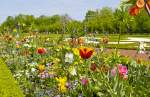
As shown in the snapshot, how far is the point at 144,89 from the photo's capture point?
429cm

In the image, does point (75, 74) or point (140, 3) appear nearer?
point (140, 3)

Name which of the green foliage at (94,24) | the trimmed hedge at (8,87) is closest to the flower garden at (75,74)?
the trimmed hedge at (8,87)

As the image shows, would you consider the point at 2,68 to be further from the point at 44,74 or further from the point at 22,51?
the point at 44,74

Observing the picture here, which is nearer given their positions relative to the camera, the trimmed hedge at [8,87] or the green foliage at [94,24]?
the green foliage at [94,24]

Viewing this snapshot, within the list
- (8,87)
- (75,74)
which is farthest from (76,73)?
(8,87)

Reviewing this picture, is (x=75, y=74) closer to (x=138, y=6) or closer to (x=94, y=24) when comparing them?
(x=138, y=6)

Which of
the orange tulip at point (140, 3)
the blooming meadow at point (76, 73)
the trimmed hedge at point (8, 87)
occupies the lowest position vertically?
the trimmed hedge at point (8, 87)

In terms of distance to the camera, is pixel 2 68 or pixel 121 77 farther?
pixel 2 68

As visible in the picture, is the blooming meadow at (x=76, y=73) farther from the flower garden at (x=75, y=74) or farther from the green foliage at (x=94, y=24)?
the green foliage at (x=94, y=24)

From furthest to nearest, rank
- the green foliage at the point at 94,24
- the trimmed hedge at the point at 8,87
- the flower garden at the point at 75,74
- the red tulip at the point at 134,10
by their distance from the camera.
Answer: the trimmed hedge at the point at 8,87
the flower garden at the point at 75,74
the green foliage at the point at 94,24
the red tulip at the point at 134,10

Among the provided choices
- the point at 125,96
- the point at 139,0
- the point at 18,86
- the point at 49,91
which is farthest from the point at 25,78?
the point at 139,0

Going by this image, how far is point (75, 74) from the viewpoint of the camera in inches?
189

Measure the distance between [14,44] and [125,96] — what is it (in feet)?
24.5

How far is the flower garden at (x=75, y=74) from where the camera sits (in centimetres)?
400
